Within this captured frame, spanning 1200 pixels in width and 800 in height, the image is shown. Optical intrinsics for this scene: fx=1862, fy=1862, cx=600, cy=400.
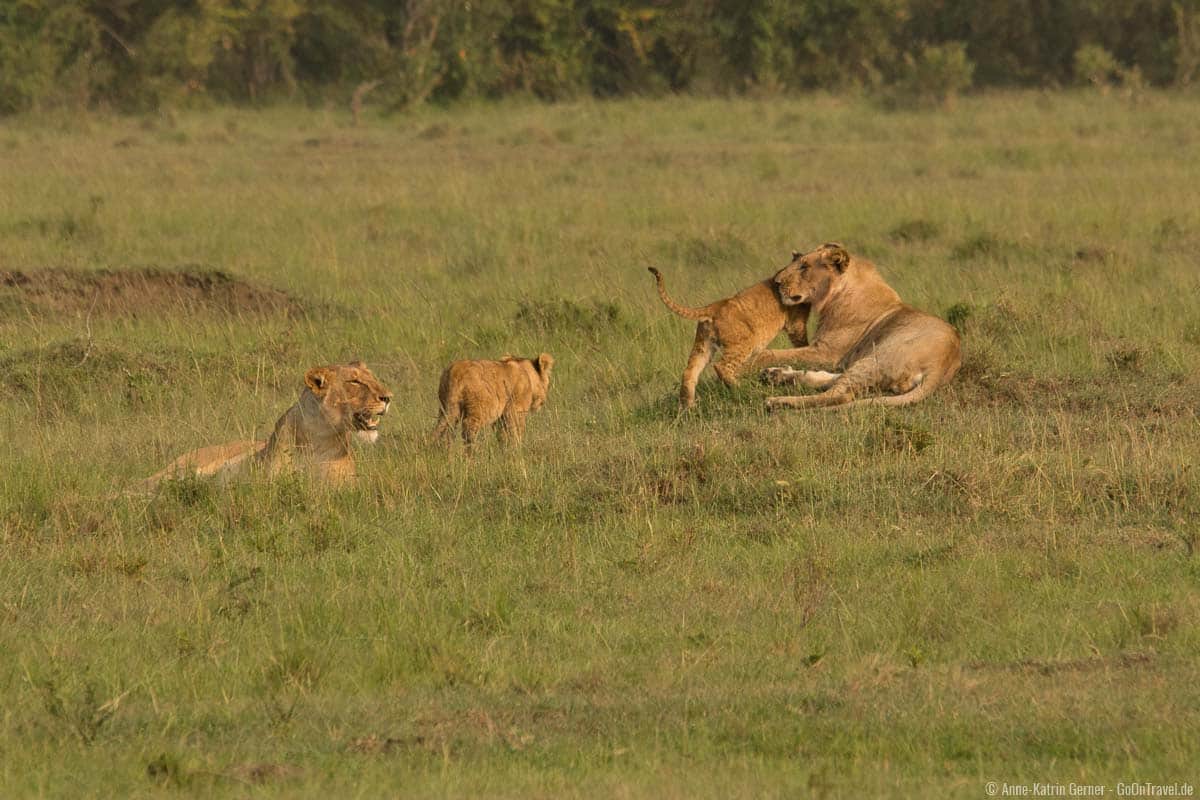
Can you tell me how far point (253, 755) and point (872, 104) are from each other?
2232 cm

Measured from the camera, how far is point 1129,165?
690 inches

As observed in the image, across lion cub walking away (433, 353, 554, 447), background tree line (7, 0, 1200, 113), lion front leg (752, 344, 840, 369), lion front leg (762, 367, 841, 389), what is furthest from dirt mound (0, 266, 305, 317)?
background tree line (7, 0, 1200, 113)

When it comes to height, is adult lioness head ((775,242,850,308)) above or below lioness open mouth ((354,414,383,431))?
above

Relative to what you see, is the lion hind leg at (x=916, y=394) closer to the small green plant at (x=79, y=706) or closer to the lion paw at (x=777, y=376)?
the lion paw at (x=777, y=376)

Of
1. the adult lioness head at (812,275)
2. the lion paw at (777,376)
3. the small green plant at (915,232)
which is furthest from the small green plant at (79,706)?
the small green plant at (915,232)

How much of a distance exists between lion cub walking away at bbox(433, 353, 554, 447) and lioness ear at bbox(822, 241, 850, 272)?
1527mm

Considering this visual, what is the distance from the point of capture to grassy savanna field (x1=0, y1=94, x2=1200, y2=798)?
4.49 m

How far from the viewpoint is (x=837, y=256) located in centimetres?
888

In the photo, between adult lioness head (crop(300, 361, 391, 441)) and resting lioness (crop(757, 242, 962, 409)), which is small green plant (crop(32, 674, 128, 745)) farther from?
resting lioness (crop(757, 242, 962, 409))

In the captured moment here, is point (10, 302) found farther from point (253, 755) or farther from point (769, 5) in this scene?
point (769, 5)

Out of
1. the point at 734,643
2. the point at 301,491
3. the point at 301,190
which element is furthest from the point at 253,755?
the point at 301,190

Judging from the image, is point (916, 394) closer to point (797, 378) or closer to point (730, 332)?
point (797, 378)

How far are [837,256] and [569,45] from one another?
23.8 metres

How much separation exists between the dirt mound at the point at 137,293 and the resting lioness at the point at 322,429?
12.1ft
